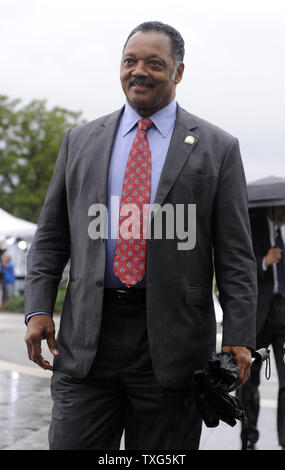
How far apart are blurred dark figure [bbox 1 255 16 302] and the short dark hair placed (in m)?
21.1

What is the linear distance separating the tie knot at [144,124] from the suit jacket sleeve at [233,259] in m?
0.32

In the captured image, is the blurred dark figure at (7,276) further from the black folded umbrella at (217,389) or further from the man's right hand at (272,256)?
the black folded umbrella at (217,389)

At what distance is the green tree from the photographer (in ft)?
147

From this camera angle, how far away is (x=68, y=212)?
10.8 feet

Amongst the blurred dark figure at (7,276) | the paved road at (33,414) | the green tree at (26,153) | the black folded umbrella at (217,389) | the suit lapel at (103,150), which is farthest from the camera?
the green tree at (26,153)

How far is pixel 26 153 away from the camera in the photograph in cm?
4578

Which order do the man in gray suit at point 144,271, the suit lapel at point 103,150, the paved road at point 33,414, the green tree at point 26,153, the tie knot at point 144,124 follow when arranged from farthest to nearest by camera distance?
the green tree at point 26,153 → the paved road at point 33,414 → the tie knot at point 144,124 → the suit lapel at point 103,150 → the man in gray suit at point 144,271

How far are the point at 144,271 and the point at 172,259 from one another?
109 mm

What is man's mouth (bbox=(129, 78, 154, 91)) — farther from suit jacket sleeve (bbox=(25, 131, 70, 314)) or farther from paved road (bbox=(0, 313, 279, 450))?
paved road (bbox=(0, 313, 279, 450))

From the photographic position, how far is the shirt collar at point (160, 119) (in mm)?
3312

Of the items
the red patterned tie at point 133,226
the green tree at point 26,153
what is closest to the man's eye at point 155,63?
the red patterned tie at point 133,226

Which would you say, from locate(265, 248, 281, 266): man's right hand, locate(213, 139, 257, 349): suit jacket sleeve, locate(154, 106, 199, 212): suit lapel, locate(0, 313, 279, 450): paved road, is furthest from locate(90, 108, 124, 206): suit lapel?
locate(0, 313, 279, 450): paved road

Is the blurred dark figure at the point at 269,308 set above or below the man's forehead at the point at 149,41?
below

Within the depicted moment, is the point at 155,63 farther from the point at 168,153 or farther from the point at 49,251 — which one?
the point at 49,251
